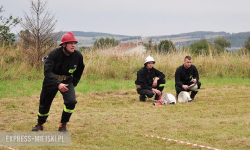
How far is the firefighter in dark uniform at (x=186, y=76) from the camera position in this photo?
13.0 metres

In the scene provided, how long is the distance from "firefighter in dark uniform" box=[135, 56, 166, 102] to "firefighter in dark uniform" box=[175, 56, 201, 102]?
0.53 meters

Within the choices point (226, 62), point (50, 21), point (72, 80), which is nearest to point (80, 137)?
point (72, 80)

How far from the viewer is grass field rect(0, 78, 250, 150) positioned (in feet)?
24.7

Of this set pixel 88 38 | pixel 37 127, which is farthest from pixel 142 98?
pixel 88 38

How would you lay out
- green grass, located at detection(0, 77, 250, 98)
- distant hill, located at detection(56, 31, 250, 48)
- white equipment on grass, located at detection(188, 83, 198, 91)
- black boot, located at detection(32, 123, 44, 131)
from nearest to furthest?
black boot, located at detection(32, 123, 44, 131), white equipment on grass, located at detection(188, 83, 198, 91), green grass, located at detection(0, 77, 250, 98), distant hill, located at detection(56, 31, 250, 48)

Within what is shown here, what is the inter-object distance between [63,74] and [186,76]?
5.96m

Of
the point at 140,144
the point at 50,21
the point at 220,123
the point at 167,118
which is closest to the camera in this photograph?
the point at 140,144

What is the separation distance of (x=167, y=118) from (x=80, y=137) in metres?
2.67

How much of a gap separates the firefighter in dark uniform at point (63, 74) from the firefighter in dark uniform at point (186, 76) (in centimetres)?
535

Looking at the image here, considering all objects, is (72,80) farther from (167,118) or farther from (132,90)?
(132,90)

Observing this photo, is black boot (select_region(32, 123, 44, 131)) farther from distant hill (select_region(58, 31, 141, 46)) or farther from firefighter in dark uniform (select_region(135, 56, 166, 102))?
distant hill (select_region(58, 31, 141, 46))

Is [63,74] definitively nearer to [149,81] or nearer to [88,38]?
[149,81]

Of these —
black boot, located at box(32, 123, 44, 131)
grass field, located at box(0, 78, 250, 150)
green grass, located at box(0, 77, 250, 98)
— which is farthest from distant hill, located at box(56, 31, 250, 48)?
black boot, located at box(32, 123, 44, 131)

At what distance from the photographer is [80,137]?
7.93m
